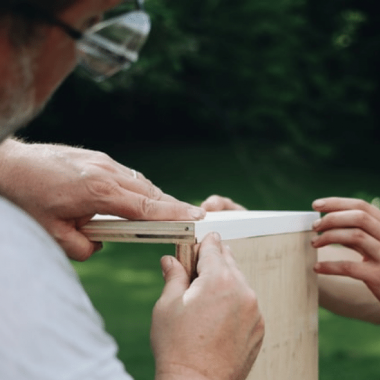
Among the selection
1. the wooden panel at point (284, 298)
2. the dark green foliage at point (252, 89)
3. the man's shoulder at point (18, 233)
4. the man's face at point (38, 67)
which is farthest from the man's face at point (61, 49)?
the dark green foliage at point (252, 89)

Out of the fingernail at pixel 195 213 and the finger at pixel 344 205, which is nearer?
the fingernail at pixel 195 213

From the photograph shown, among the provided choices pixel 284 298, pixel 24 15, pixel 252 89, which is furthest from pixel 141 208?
pixel 252 89

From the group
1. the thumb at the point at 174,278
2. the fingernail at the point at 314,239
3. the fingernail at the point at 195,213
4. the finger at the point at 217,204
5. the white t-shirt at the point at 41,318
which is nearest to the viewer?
the white t-shirt at the point at 41,318

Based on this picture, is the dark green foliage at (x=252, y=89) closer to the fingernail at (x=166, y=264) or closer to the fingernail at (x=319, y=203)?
the fingernail at (x=319, y=203)

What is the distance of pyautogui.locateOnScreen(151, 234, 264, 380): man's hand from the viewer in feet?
3.68

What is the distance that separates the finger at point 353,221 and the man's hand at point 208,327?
0.70 metres

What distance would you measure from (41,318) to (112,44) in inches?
22.6

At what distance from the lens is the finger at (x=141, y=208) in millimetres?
1423

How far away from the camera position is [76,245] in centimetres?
147

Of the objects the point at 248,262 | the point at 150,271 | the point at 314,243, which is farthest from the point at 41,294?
the point at 150,271

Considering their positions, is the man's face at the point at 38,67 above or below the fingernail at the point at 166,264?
above

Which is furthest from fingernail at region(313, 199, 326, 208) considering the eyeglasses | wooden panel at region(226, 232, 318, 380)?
the eyeglasses

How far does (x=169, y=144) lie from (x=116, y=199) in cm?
1638

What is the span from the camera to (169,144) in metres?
17.8
